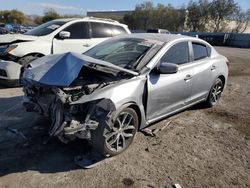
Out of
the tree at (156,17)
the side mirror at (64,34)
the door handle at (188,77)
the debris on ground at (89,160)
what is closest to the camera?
the debris on ground at (89,160)

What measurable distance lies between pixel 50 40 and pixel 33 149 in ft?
15.1

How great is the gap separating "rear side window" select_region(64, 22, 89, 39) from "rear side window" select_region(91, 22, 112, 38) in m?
0.23

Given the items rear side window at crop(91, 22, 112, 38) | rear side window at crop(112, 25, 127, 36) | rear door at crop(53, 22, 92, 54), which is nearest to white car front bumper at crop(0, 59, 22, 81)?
rear door at crop(53, 22, 92, 54)

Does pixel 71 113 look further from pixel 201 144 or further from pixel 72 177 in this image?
pixel 201 144

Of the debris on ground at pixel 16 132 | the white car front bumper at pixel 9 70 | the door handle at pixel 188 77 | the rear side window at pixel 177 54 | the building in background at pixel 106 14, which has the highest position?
the rear side window at pixel 177 54

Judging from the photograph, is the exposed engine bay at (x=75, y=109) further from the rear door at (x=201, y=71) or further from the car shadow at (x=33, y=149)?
the rear door at (x=201, y=71)

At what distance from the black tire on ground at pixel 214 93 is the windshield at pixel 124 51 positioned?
86.6 inches

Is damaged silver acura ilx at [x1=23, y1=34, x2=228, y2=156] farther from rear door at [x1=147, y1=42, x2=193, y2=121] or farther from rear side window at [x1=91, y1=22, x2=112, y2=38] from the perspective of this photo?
rear side window at [x1=91, y1=22, x2=112, y2=38]

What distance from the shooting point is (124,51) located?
498 centimetres

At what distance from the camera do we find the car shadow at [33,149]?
386 centimetres

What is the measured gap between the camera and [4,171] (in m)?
3.71

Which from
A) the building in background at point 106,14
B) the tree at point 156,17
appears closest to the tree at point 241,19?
the tree at point 156,17

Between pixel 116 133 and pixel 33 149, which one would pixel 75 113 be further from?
pixel 33 149

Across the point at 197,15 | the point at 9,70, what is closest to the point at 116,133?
the point at 9,70
